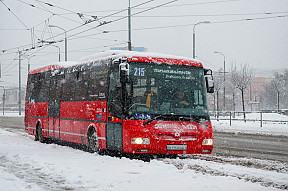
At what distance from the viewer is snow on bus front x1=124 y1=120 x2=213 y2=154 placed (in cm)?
1110

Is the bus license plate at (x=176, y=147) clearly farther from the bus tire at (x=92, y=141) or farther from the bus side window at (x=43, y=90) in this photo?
the bus side window at (x=43, y=90)

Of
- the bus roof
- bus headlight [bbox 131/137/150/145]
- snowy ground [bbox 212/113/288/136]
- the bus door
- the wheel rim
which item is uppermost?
the bus roof

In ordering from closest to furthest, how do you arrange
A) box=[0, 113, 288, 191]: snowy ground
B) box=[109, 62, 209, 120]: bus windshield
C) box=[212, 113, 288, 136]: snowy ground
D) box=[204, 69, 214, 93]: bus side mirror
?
box=[0, 113, 288, 191]: snowy ground, box=[109, 62, 209, 120]: bus windshield, box=[204, 69, 214, 93]: bus side mirror, box=[212, 113, 288, 136]: snowy ground

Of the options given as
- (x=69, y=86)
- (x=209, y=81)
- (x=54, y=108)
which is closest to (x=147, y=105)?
(x=209, y=81)

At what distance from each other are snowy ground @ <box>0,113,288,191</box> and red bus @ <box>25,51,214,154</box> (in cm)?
65

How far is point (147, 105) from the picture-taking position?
11305mm

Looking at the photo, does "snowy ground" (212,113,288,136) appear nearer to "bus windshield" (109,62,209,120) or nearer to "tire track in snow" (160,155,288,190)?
"bus windshield" (109,62,209,120)

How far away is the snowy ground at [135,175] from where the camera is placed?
732 cm

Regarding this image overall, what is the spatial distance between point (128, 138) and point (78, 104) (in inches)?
150

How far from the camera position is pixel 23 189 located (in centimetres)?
700

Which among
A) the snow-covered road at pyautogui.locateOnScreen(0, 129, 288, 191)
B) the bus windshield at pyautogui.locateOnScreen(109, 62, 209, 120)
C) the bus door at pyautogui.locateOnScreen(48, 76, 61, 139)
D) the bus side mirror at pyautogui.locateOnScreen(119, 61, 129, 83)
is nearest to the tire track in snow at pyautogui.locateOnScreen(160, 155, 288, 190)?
the snow-covered road at pyautogui.locateOnScreen(0, 129, 288, 191)

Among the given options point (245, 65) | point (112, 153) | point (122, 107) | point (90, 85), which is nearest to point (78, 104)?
point (90, 85)

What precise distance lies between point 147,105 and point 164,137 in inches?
35.5

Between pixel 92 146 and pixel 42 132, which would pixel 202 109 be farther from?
pixel 42 132
